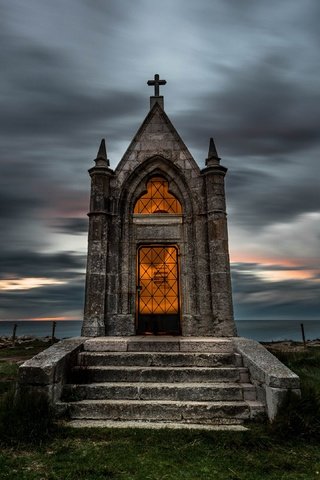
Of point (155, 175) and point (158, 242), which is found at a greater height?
point (155, 175)

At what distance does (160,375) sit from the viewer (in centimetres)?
589

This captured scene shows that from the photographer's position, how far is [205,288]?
8.42 metres

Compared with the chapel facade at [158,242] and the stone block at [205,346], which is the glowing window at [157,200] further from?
the stone block at [205,346]

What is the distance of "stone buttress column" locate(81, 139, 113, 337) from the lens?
7.98 meters

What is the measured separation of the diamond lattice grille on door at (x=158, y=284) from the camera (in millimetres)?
9078

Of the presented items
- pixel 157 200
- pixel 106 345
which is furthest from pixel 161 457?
pixel 157 200

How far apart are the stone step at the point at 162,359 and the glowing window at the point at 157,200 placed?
423cm

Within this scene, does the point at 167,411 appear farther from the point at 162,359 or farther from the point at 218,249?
the point at 218,249

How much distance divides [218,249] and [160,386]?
392cm

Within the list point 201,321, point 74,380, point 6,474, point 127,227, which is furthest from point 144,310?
point 6,474

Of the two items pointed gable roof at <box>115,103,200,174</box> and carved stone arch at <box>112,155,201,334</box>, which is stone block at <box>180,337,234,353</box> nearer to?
carved stone arch at <box>112,155,201,334</box>

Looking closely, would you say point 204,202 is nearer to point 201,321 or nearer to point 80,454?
point 201,321

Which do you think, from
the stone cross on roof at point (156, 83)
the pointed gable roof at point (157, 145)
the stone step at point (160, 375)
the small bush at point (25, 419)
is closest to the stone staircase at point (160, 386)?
the stone step at point (160, 375)

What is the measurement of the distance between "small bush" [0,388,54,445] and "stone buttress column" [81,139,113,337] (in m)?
2.99
